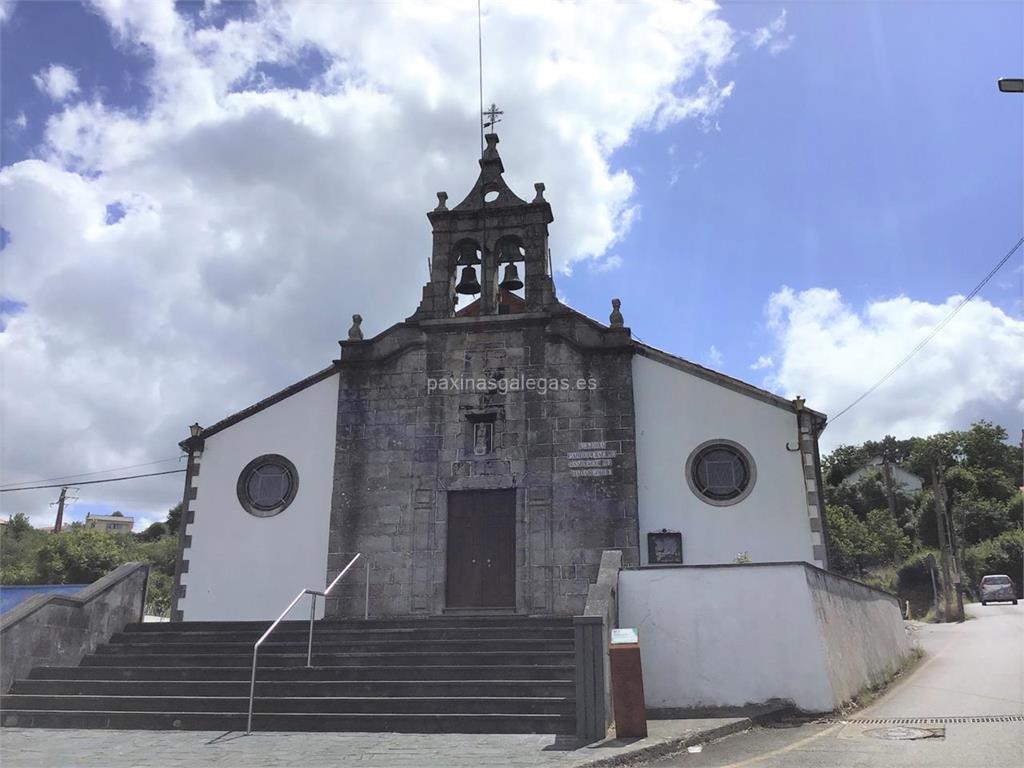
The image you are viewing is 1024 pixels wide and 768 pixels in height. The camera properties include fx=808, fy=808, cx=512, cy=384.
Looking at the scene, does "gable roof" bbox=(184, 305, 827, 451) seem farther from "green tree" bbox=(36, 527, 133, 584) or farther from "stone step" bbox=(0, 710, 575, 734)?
"green tree" bbox=(36, 527, 133, 584)

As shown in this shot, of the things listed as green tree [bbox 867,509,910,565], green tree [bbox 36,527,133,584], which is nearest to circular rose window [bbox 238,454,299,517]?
green tree [bbox 36,527,133,584]

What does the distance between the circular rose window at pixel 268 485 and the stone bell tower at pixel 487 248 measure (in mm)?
3982

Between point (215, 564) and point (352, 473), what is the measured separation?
316cm

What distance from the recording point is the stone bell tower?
1617 centimetres

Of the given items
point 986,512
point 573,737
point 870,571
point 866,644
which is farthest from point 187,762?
point 986,512

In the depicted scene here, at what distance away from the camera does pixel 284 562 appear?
15219 millimetres

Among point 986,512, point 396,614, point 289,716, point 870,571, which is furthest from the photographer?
point 986,512

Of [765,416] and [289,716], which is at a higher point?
[765,416]

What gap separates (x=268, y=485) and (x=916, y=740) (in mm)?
11972

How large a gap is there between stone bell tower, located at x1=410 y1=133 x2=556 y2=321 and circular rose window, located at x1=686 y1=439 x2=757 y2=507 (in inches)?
163

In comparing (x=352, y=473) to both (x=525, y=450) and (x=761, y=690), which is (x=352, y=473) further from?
(x=761, y=690)

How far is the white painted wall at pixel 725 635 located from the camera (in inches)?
382

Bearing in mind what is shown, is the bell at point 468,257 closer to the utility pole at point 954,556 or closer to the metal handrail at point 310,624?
the metal handrail at point 310,624

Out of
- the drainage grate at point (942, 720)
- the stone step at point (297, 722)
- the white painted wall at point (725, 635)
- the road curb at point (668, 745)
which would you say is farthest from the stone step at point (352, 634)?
the drainage grate at point (942, 720)
